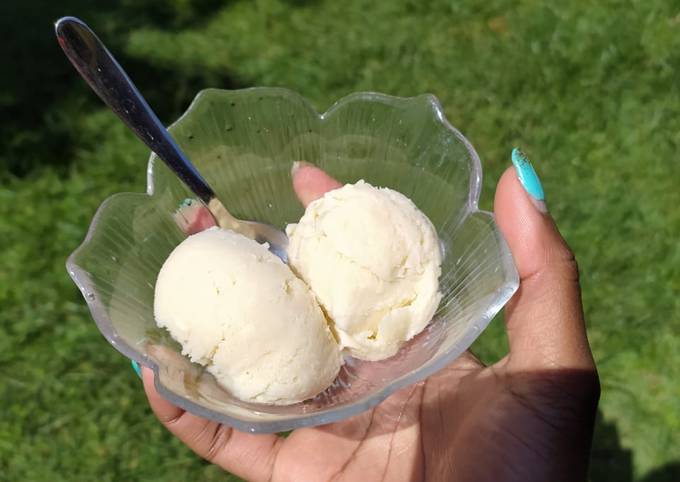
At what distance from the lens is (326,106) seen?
134 inches

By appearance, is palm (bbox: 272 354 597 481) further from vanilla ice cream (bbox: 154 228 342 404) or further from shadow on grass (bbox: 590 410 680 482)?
shadow on grass (bbox: 590 410 680 482)

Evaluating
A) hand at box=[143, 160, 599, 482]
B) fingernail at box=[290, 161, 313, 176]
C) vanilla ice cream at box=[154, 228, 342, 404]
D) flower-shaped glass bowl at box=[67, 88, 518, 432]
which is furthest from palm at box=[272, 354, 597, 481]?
fingernail at box=[290, 161, 313, 176]

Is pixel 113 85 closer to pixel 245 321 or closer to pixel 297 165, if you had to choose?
pixel 297 165

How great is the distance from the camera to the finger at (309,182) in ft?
6.77

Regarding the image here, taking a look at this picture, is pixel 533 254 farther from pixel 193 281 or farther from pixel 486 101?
pixel 486 101

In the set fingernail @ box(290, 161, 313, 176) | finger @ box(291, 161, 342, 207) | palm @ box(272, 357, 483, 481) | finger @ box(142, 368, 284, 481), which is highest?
fingernail @ box(290, 161, 313, 176)

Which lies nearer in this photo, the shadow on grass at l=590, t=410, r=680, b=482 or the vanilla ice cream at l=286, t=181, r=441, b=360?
the vanilla ice cream at l=286, t=181, r=441, b=360

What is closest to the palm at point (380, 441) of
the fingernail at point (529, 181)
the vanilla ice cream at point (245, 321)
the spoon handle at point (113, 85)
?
the vanilla ice cream at point (245, 321)

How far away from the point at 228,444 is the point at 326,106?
1.89 metres

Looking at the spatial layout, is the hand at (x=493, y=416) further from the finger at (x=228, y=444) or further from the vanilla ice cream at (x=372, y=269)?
the vanilla ice cream at (x=372, y=269)

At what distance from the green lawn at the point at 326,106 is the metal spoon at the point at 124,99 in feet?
3.83

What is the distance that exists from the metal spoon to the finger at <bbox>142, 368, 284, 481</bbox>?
606 millimetres

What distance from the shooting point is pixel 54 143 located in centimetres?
339

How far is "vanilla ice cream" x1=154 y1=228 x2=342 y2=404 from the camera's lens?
5.32 feet
